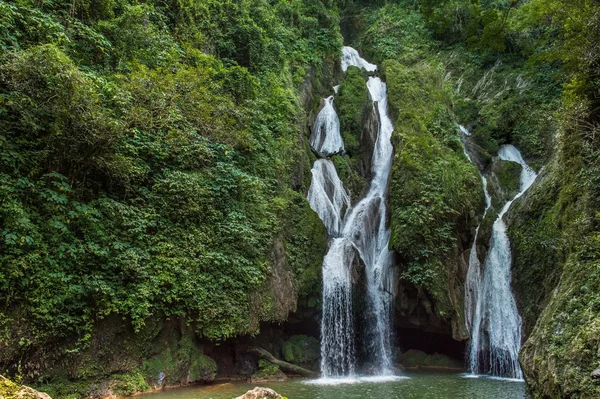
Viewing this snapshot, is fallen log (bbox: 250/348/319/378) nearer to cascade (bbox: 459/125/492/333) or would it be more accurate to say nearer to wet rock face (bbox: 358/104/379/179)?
cascade (bbox: 459/125/492/333)

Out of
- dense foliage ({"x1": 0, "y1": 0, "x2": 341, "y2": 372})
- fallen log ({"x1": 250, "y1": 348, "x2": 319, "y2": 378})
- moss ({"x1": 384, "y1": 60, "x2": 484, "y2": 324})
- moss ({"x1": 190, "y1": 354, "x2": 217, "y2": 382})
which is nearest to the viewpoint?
→ dense foliage ({"x1": 0, "y1": 0, "x2": 341, "y2": 372})

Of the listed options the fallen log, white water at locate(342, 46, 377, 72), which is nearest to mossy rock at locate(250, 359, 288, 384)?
the fallen log

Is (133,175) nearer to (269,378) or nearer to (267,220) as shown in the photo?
(267,220)

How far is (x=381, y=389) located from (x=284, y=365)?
322 centimetres

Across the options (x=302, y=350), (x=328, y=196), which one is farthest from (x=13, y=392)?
(x=328, y=196)

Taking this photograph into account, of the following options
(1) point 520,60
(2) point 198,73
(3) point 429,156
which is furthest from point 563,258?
(1) point 520,60

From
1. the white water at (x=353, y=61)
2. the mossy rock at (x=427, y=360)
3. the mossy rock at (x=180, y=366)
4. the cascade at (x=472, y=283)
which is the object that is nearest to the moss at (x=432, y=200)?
the cascade at (x=472, y=283)

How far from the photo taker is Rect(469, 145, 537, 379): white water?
43.2ft

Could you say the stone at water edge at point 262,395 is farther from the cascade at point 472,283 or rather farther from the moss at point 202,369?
the cascade at point 472,283

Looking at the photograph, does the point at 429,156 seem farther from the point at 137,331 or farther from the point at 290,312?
the point at 137,331

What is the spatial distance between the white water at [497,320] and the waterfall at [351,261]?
3.07m

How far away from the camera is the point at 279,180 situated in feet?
47.3

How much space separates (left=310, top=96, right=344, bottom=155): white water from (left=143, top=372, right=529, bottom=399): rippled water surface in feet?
37.1

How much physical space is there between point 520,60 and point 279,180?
18.9 m
